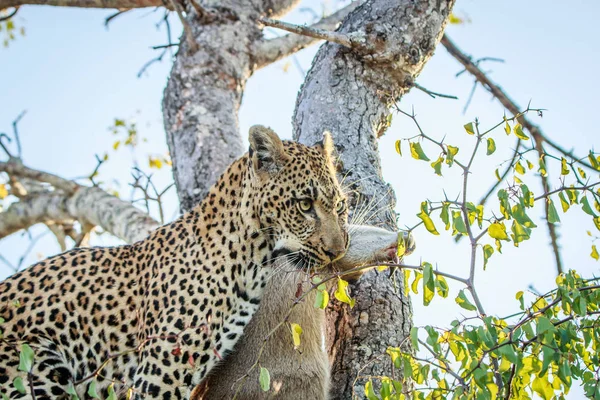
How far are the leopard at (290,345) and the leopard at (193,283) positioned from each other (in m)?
0.12

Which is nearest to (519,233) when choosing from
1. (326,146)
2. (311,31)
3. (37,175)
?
(326,146)

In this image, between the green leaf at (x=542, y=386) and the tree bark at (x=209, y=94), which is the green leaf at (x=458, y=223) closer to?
the green leaf at (x=542, y=386)

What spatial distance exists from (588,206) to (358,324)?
2107 millimetres

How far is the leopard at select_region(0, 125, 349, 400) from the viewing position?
563 centimetres

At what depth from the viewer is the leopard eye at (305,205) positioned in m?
5.93

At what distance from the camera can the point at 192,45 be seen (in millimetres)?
8570

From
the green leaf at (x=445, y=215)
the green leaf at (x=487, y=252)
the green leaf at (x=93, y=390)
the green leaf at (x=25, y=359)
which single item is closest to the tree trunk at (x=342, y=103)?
the green leaf at (x=487, y=252)

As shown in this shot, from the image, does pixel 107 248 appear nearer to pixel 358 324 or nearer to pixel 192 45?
pixel 358 324

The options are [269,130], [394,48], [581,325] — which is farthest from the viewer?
[394,48]

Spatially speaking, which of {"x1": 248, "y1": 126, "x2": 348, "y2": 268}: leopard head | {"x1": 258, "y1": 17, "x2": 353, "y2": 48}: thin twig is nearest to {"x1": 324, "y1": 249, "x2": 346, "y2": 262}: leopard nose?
{"x1": 248, "y1": 126, "x2": 348, "y2": 268}: leopard head

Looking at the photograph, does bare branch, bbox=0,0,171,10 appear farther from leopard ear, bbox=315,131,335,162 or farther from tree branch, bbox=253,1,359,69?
leopard ear, bbox=315,131,335,162

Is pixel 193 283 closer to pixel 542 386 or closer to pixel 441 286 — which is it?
pixel 441 286

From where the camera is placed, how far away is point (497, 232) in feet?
13.6

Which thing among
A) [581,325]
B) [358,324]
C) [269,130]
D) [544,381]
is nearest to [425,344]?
[544,381]
